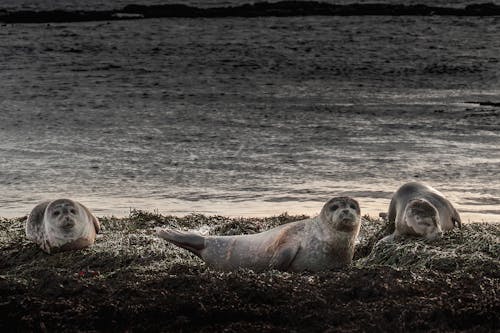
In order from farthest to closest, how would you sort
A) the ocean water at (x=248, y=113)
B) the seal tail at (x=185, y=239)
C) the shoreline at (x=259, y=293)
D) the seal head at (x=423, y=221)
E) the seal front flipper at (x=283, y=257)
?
the ocean water at (x=248, y=113) < the seal head at (x=423, y=221) < the seal tail at (x=185, y=239) < the seal front flipper at (x=283, y=257) < the shoreline at (x=259, y=293)

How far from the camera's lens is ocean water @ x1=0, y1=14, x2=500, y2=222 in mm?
13609

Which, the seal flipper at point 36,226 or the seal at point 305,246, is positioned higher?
the seal at point 305,246

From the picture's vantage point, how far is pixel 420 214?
8867 millimetres

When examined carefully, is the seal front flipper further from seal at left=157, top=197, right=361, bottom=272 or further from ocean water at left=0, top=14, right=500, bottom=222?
ocean water at left=0, top=14, right=500, bottom=222

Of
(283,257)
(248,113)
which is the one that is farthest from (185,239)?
(248,113)

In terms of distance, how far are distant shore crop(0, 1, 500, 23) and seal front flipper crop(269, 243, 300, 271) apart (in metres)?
25.5

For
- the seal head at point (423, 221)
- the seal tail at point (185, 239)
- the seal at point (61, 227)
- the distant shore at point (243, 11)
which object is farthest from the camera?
the distant shore at point (243, 11)

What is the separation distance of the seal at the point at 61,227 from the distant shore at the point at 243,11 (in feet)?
78.7

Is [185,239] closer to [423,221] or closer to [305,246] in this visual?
[305,246]

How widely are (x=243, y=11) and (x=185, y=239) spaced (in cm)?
2553

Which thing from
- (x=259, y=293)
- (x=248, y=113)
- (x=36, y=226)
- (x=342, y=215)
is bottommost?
(x=248, y=113)

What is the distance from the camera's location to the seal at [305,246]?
26.4 feet

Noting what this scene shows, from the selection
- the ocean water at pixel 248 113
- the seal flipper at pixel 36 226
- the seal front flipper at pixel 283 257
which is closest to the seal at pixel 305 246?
the seal front flipper at pixel 283 257

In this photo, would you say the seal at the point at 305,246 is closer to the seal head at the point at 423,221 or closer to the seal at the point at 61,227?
the seal head at the point at 423,221
